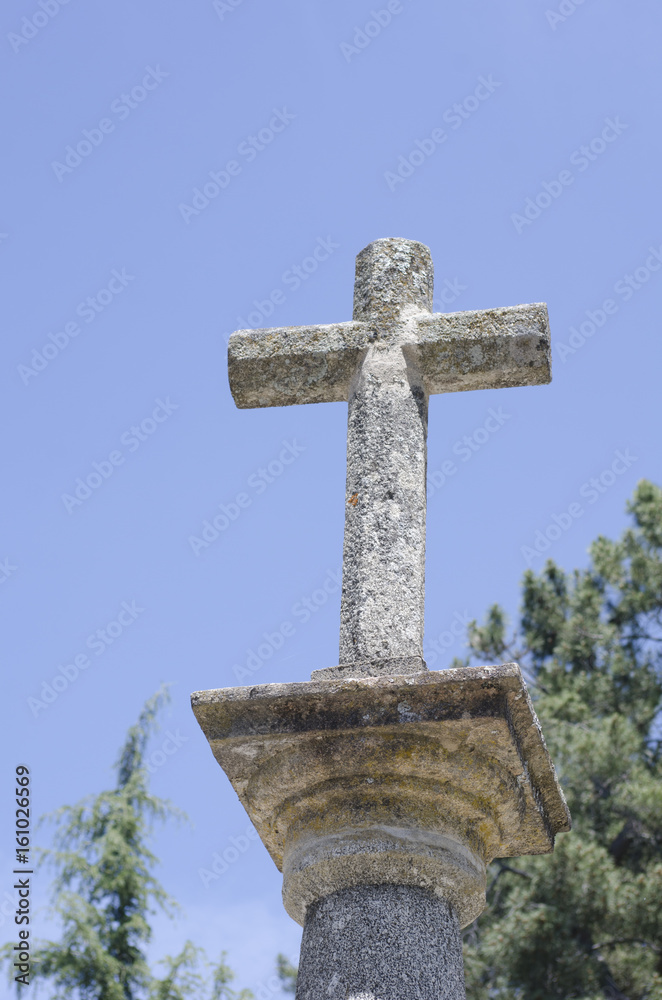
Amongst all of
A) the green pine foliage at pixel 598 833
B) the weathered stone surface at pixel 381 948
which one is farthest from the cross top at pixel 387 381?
the green pine foliage at pixel 598 833

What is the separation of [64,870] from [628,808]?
4.87 metres

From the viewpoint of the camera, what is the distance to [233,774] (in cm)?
295

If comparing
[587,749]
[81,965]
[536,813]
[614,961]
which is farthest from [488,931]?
[536,813]

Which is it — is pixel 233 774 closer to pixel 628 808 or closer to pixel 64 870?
pixel 64 870

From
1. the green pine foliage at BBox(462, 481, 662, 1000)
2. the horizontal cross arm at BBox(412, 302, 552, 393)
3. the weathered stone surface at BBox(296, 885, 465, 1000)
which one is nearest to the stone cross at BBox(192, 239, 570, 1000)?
the weathered stone surface at BBox(296, 885, 465, 1000)

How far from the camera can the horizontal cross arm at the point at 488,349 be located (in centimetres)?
356

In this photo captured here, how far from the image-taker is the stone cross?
2.70m

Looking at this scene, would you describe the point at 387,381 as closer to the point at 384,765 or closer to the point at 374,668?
the point at 374,668

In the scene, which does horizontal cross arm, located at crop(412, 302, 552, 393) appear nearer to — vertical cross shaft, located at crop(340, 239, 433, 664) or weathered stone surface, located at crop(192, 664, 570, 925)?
vertical cross shaft, located at crop(340, 239, 433, 664)

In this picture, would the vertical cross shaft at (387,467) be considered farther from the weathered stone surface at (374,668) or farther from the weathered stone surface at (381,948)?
the weathered stone surface at (381,948)

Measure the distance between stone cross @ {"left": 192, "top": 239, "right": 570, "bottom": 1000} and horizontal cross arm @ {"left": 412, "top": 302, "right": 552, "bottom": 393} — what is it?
40cm

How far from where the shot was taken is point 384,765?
9.11ft

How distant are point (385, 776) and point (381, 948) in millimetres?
398

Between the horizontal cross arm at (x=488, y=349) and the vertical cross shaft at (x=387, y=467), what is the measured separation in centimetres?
6
